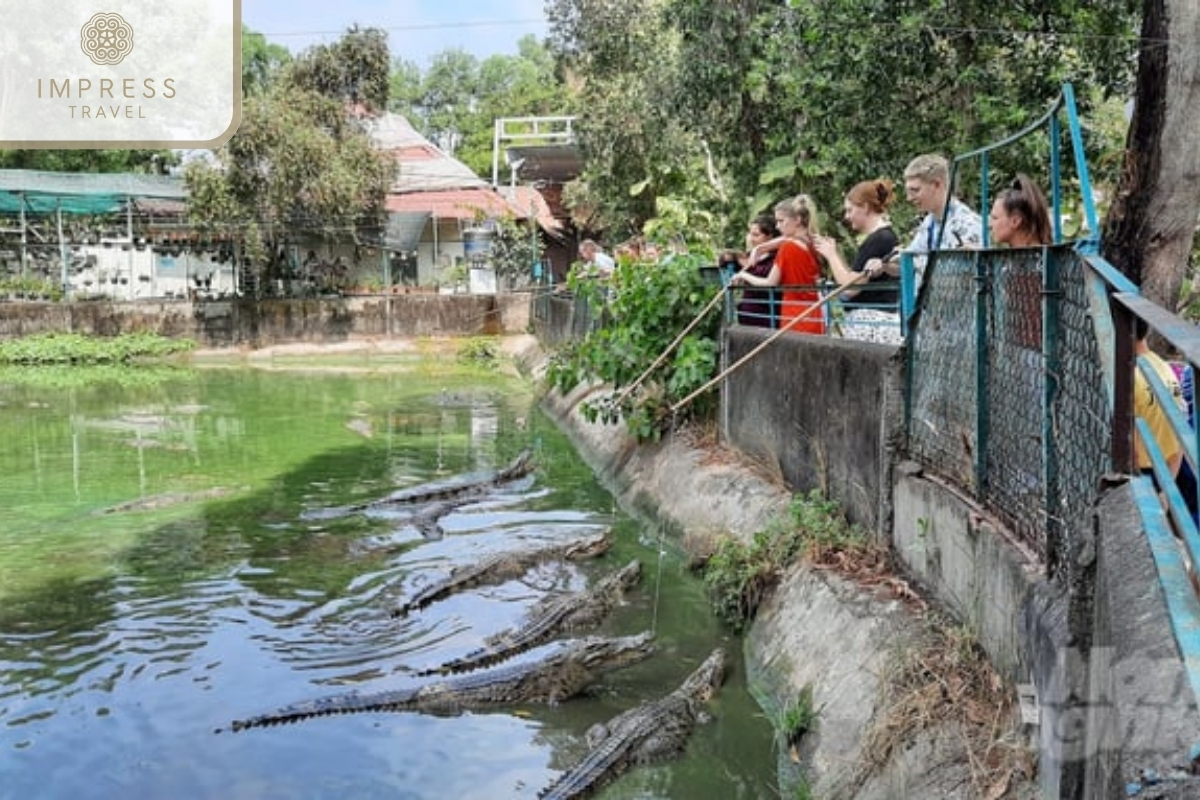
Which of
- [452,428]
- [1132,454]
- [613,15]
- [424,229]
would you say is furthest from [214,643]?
[424,229]

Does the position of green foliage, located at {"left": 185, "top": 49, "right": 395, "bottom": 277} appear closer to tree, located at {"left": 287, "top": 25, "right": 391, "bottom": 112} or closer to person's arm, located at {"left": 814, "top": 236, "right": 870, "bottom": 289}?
tree, located at {"left": 287, "top": 25, "right": 391, "bottom": 112}

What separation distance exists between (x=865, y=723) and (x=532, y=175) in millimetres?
30203

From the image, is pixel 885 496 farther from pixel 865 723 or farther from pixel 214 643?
pixel 214 643

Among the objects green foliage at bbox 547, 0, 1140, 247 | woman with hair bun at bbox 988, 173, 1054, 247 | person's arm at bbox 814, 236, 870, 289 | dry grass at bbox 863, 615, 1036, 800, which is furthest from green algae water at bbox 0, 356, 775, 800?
green foliage at bbox 547, 0, 1140, 247

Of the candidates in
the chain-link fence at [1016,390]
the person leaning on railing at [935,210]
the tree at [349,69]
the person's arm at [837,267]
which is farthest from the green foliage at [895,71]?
the tree at [349,69]

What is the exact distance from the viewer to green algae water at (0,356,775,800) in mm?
4738

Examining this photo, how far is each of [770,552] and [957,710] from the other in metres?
2.33

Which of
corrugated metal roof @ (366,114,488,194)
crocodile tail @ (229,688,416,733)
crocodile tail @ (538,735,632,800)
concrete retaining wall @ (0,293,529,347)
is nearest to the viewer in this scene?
crocodile tail @ (538,735,632,800)

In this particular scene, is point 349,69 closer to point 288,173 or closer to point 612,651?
point 288,173

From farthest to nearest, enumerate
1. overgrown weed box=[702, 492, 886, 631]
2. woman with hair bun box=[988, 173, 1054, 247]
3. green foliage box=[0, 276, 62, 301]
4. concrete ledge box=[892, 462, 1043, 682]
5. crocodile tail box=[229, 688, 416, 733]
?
1. green foliage box=[0, 276, 62, 301]
2. overgrown weed box=[702, 492, 886, 631]
3. crocodile tail box=[229, 688, 416, 733]
4. woman with hair bun box=[988, 173, 1054, 247]
5. concrete ledge box=[892, 462, 1043, 682]

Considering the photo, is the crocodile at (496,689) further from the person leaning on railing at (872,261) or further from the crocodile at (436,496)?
the crocodile at (436,496)

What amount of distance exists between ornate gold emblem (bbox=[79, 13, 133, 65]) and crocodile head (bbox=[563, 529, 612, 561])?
19327 millimetres

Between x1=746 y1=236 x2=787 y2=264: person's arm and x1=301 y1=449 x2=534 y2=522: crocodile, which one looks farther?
x1=301 y1=449 x2=534 y2=522: crocodile

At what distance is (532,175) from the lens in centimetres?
3312
